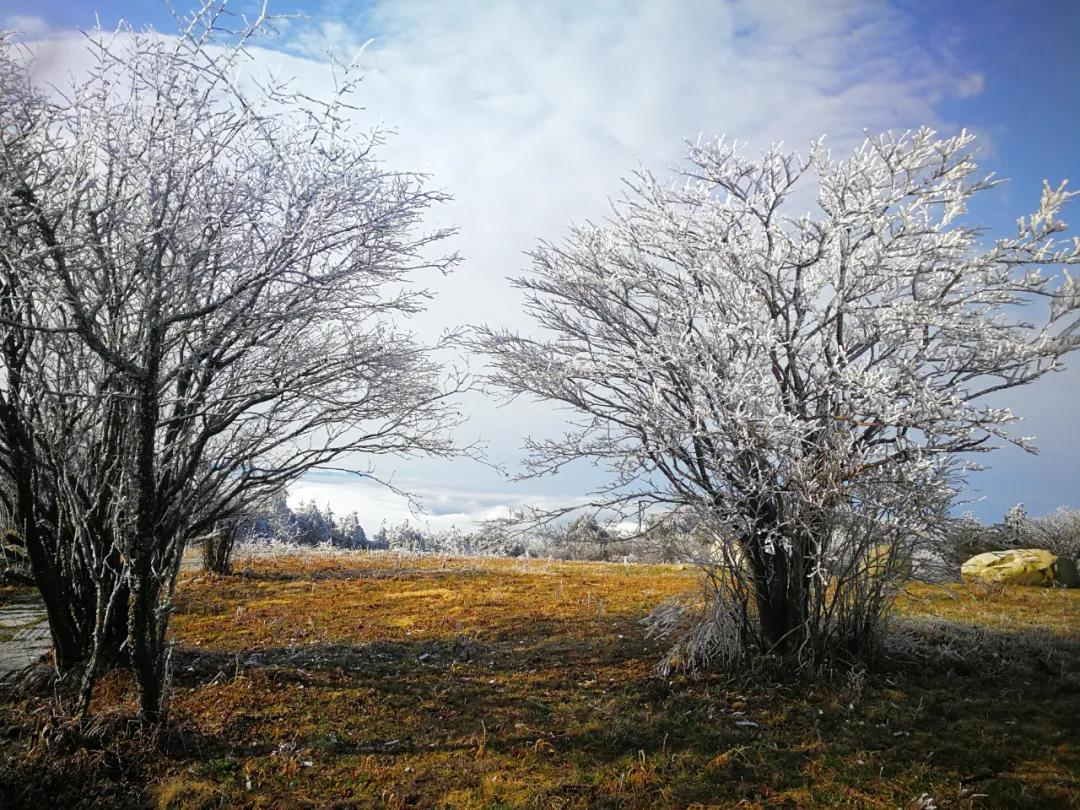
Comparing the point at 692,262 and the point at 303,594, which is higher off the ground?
the point at 692,262

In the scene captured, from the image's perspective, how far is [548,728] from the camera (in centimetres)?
540

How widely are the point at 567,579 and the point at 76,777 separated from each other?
29.6ft

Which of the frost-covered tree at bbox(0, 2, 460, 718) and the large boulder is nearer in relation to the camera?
the frost-covered tree at bbox(0, 2, 460, 718)

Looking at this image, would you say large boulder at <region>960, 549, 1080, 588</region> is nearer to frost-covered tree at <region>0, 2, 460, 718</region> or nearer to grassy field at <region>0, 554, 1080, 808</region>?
grassy field at <region>0, 554, 1080, 808</region>

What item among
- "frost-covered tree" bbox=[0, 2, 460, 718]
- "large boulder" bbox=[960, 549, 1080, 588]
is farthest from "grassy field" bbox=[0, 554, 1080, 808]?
"large boulder" bbox=[960, 549, 1080, 588]

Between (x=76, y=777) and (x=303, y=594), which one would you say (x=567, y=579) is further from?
(x=76, y=777)

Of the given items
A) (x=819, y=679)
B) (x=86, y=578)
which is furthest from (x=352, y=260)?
(x=819, y=679)

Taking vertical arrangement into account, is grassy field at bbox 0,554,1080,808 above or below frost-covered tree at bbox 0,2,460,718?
below

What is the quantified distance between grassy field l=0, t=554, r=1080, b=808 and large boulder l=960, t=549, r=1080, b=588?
18.6 feet

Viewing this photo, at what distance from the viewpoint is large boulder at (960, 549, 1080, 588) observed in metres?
13.1

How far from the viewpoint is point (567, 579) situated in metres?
12.9

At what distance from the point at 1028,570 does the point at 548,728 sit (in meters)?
12.2

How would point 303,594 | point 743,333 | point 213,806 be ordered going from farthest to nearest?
1. point 303,594
2. point 743,333
3. point 213,806

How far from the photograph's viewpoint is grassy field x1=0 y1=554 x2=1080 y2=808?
4.53 metres
